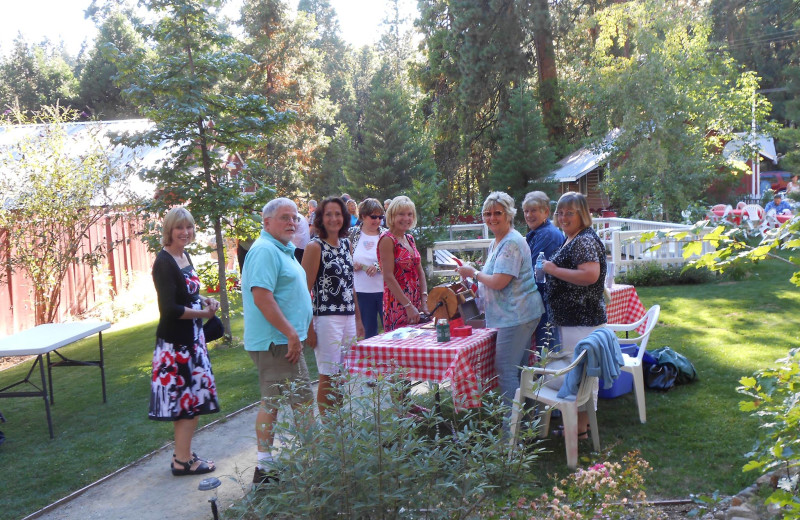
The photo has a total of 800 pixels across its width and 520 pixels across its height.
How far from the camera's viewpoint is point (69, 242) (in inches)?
454

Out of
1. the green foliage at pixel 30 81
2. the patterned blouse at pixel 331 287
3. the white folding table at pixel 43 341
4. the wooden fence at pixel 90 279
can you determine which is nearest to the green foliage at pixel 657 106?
the wooden fence at pixel 90 279

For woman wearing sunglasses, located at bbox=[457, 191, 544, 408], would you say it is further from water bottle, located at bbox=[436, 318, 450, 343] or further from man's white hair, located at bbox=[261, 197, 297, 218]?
man's white hair, located at bbox=[261, 197, 297, 218]

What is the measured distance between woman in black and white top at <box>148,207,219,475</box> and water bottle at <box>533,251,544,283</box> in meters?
2.19

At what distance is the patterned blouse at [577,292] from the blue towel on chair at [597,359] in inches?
8.6

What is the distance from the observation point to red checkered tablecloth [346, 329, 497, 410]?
4.12 meters

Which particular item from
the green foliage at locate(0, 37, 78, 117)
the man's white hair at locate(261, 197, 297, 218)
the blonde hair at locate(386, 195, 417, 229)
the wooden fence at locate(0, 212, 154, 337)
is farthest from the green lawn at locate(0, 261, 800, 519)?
the green foliage at locate(0, 37, 78, 117)

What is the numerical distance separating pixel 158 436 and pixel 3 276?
6.73 metres

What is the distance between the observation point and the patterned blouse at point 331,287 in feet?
14.6

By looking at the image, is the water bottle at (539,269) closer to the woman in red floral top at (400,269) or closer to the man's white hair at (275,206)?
the woman in red floral top at (400,269)

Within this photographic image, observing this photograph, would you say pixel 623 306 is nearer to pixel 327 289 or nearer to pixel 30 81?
pixel 327 289

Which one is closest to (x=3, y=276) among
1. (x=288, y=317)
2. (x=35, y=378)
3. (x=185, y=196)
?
(x=35, y=378)

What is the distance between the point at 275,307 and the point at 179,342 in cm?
90

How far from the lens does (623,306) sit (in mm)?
6734

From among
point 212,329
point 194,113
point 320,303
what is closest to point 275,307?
point 320,303
